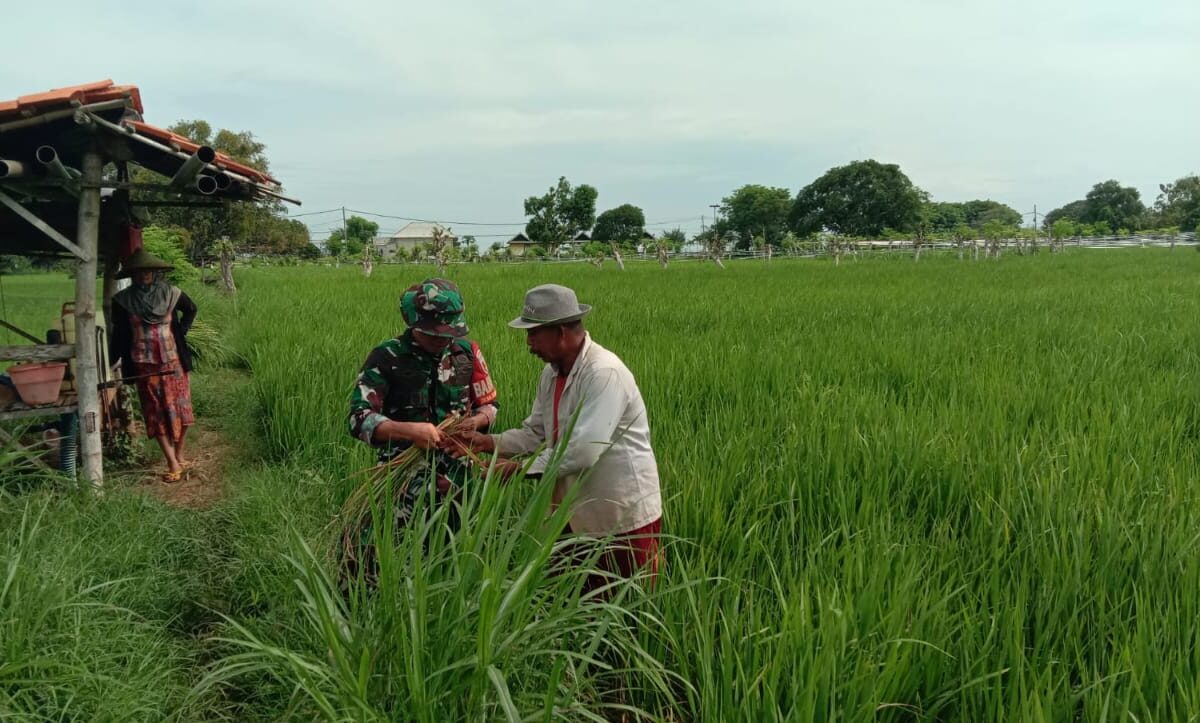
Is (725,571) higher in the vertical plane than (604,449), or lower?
lower

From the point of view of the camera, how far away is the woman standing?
4137mm

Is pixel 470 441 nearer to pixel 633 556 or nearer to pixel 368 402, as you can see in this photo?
pixel 368 402

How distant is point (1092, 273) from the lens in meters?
15.6

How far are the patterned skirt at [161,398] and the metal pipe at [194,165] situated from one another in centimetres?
123

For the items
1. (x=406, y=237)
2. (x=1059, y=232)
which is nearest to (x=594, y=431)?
(x=1059, y=232)

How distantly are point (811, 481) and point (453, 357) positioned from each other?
4.43 ft

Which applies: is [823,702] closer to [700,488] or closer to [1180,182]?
[700,488]

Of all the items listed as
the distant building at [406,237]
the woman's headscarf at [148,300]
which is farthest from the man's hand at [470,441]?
the distant building at [406,237]

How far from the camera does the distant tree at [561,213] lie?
57.1m

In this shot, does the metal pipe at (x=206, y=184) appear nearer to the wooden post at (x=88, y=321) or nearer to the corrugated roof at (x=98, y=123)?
the corrugated roof at (x=98, y=123)

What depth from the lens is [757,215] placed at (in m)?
63.5

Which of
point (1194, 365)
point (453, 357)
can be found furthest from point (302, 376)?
point (1194, 365)

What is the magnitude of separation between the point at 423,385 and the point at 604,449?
0.76 meters

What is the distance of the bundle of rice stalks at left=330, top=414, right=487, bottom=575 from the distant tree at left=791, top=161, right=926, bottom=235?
59510mm
